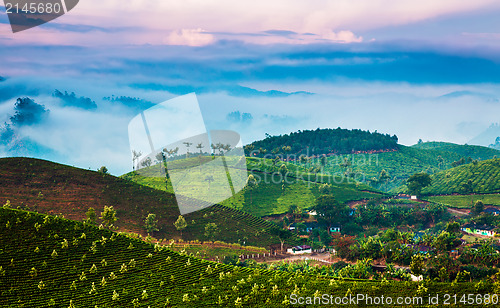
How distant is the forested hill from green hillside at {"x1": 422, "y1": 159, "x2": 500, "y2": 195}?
102ft

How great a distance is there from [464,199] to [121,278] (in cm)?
7276

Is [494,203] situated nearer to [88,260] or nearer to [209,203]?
[209,203]

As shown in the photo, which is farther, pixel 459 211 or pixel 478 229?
pixel 459 211

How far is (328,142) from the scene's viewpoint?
434 feet

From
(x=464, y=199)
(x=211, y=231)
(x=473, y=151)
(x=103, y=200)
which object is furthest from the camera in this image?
(x=473, y=151)

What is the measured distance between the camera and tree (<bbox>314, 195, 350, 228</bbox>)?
229 ft

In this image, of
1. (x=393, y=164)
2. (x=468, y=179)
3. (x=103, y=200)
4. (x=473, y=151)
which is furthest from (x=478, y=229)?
(x=473, y=151)

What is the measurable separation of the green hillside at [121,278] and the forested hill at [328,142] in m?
87.9

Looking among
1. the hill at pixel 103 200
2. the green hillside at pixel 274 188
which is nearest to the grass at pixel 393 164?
the green hillside at pixel 274 188

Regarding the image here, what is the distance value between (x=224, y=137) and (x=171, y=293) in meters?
81.2

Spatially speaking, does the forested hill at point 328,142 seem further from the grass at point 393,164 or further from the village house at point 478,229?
the village house at point 478,229

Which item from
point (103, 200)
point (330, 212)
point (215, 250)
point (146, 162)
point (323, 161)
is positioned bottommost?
point (323, 161)

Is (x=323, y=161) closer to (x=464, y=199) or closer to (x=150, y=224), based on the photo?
(x=464, y=199)

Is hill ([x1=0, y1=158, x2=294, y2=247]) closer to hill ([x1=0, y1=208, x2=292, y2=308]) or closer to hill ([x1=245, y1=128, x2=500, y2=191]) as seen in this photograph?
hill ([x1=0, y1=208, x2=292, y2=308])
